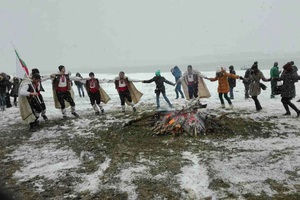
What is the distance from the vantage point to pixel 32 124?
34.2ft

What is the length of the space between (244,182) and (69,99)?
28.8ft

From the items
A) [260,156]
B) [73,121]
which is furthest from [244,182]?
[73,121]

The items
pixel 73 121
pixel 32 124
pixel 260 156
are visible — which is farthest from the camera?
pixel 73 121

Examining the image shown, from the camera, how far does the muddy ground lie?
195 inches

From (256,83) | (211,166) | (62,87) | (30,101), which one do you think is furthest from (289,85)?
(30,101)

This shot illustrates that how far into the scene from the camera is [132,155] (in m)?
6.91

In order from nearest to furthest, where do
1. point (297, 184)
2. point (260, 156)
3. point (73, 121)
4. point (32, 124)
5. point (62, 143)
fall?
point (297, 184)
point (260, 156)
point (62, 143)
point (32, 124)
point (73, 121)

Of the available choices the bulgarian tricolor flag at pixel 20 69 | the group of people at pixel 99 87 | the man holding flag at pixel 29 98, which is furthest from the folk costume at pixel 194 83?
the bulgarian tricolor flag at pixel 20 69

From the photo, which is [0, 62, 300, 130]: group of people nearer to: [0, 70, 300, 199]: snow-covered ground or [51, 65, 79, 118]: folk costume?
[51, 65, 79, 118]: folk costume

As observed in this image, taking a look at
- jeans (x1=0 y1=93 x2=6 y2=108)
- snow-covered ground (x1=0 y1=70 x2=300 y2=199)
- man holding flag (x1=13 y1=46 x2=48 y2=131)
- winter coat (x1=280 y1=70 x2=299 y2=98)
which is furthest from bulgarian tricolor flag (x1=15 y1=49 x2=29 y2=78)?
winter coat (x1=280 y1=70 x2=299 y2=98)

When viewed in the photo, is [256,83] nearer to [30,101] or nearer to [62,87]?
[62,87]

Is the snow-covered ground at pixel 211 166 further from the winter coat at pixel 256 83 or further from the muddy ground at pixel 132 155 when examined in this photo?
the winter coat at pixel 256 83

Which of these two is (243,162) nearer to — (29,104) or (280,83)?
(280,83)

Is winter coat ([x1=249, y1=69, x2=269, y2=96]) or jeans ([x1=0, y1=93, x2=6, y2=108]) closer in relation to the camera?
winter coat ([x1=249, y1=69, x2=269, y2=96])
